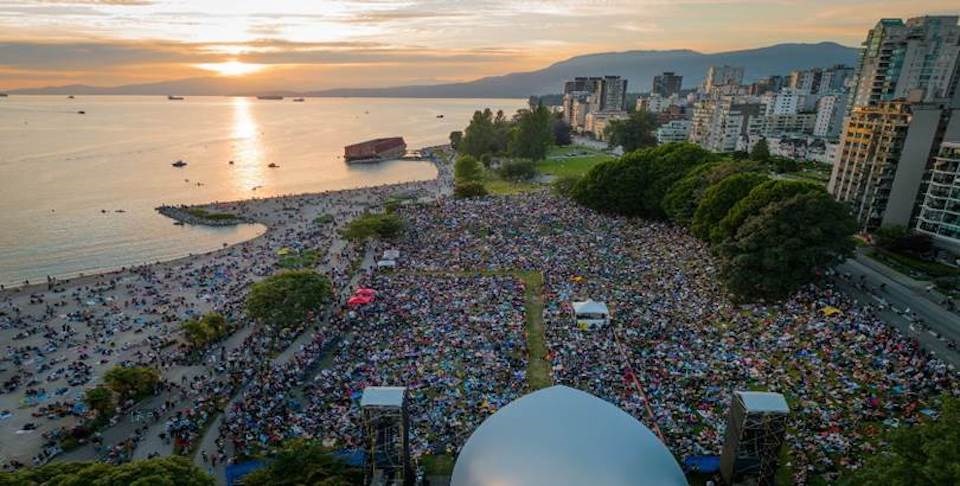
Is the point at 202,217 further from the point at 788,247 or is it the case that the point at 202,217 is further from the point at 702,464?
the point at 702,464

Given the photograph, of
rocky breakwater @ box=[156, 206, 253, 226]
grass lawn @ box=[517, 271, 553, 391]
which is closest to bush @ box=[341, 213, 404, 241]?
grass lawn @ box=[517, 271, 553, 391]

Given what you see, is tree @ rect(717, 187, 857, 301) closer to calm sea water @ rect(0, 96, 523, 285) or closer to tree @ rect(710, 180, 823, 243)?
tree @ rect(710, 180, 823, 243)

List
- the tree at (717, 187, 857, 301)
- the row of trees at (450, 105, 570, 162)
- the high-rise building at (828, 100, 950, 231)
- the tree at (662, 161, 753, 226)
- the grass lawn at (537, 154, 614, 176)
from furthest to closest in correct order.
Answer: the row of trees at (450, 105, 570, 162)
the grass lawn at (537, 154, 614, 176)
the tree at (662, 161, 753, 226)
the high-rise building at (828, 100, 950, 231)
the tree at (717, 187, 857, 301)

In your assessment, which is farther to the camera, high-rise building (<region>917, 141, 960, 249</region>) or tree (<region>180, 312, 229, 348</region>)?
high-rise building (<region>917, 141, 960, 249</region>)

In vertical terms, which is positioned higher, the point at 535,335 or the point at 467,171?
the point at 535,335

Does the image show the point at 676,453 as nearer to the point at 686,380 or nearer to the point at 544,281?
the point at 686,380

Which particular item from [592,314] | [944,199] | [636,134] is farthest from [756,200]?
[636,134]

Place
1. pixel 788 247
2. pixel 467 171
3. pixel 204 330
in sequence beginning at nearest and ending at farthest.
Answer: pixel 204 330
pixel 788 247
pixel 467 171
